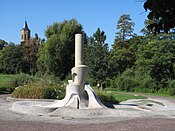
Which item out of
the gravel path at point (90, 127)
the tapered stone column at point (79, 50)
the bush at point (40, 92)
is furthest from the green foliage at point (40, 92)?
the gravel path at point (90, 127)

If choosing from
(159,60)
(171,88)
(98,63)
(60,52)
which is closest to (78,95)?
(98,63)

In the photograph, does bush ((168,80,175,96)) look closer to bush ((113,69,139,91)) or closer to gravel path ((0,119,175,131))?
bush ((113,69,139,91))

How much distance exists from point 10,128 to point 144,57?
117 ft

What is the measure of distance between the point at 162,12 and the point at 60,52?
55.8 meters

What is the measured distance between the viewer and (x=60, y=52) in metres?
58.9

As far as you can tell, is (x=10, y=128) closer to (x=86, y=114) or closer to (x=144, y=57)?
(x=86, y=114)

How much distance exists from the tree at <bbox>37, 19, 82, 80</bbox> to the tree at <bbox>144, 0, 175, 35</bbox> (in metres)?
54.9

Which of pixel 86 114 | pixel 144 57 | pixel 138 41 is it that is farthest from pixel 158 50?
pixel 86 114

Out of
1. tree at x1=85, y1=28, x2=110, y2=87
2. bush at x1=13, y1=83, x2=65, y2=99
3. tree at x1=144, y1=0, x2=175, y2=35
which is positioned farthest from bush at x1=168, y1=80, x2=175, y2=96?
tree at x1=144, y1=0, x2=175, y2=35

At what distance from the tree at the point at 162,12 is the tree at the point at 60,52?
54897 mm

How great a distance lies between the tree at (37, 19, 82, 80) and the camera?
5897 centimetres

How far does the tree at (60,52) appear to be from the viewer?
5897 centimetres

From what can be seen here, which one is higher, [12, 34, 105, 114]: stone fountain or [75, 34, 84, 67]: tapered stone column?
[75, 34, 84, 67]: tapered stone column

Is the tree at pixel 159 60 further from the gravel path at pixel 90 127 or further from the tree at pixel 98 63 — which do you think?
the gravel path at pixel 90 127
